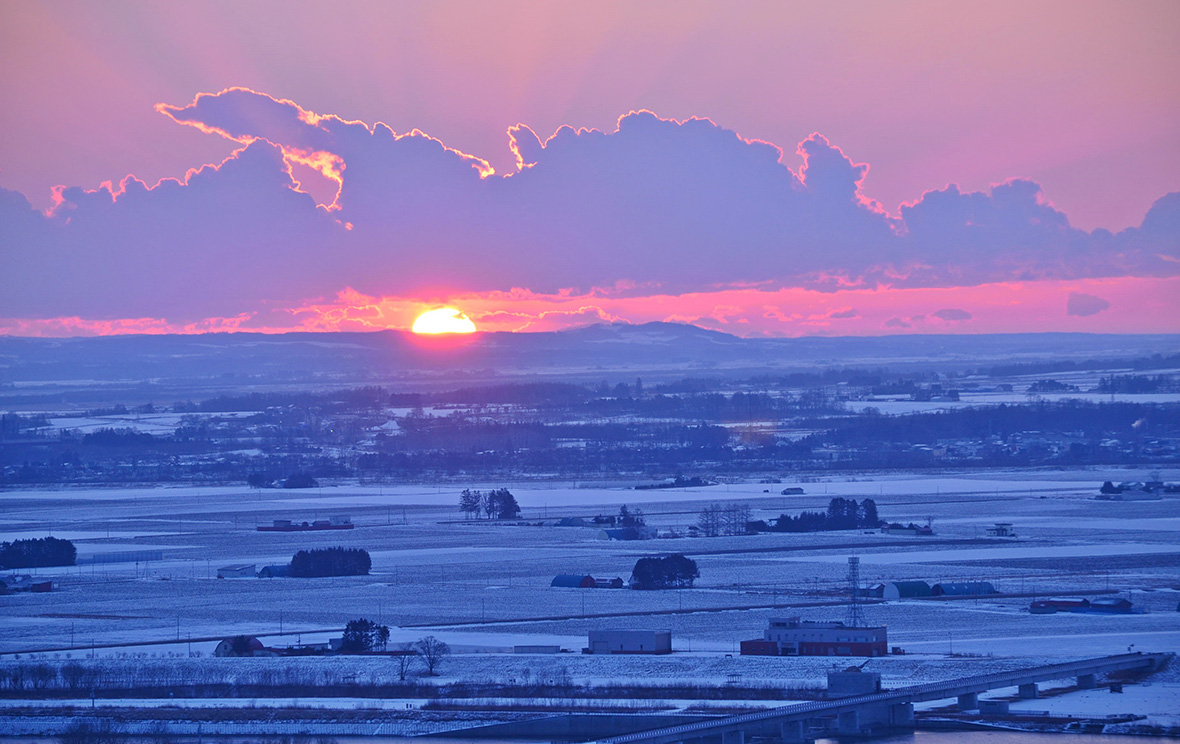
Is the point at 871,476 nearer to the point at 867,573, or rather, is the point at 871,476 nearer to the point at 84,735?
the point at 867,573

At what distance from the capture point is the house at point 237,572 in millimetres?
33406

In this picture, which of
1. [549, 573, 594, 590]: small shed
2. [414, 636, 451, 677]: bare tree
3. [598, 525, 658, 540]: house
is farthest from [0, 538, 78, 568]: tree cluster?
[414, 636, 451, 677]: bare tree

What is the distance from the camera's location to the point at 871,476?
2370 inches

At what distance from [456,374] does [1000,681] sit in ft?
456

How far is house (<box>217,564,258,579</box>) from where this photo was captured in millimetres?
33406

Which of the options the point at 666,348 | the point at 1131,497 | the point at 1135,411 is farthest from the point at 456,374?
the point at 1131,497

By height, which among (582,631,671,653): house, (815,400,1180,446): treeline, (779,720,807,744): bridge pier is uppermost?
(815,400,1180,446): treeline

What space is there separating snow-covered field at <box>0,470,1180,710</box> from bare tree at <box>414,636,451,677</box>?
0.75 ft

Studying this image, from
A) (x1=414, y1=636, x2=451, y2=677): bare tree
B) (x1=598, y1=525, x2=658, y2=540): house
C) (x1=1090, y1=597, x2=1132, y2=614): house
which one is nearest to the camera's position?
(x1=414, y1=636, x2=451, y2=677): bare tree

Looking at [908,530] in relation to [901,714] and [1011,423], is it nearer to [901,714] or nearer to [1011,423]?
[901,714]

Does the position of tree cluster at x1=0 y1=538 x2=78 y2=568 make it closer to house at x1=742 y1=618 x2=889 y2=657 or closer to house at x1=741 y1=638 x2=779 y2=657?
house at x1=741 y1=638 x2=779 y2=657

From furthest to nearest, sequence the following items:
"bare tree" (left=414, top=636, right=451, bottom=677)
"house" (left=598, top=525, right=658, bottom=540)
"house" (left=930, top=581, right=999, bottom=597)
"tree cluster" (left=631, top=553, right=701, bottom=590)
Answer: "house" (left=598, top=525, right=658, bottom=540) < "tree cluster" (left=631, top=553, right=701, bottom=590) < "house" (left=930, top=581, right=999, bottom=597) < "bare tree" (left=414, top=636, right=451, bottom=677)

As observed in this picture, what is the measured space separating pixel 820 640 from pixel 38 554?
2024 cm

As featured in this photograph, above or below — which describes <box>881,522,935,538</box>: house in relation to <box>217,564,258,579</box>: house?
above
